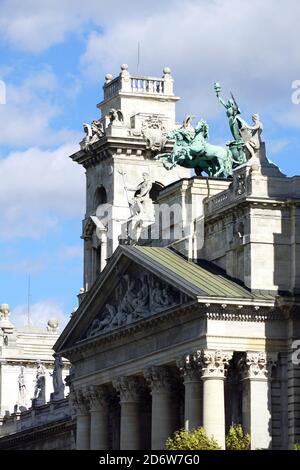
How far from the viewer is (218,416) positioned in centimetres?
11781

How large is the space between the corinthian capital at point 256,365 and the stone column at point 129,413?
1169cm

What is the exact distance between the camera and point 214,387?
119m

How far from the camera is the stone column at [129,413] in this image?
129 m

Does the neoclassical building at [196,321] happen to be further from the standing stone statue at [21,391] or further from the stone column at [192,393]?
the standing stone statue at [21,391]

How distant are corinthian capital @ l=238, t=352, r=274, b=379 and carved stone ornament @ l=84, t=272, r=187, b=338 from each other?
4517mm

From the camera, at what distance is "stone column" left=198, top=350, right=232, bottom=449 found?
117625 millimetres

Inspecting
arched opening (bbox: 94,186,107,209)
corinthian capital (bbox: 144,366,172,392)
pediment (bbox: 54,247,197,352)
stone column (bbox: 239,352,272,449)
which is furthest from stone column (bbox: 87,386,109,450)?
arched opening (bbox: 94,186,107,209)

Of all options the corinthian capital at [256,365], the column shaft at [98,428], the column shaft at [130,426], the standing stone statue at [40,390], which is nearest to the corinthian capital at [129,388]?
the column shaft at [130,426]

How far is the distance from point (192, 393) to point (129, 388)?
31.2 feet

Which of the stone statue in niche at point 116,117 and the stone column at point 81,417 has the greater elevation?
the stone statue in niche at point 116,117

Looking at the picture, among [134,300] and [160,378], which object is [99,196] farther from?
[160,378]
